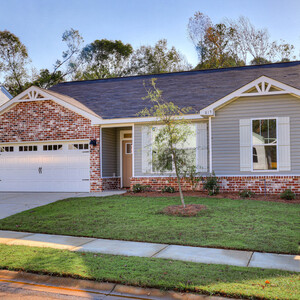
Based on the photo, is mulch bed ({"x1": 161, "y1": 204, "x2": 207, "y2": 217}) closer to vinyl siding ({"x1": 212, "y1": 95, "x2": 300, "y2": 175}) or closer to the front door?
vinyl siding ({"x1": 212, "y1": 95, "x2": 300, "y2": 175})

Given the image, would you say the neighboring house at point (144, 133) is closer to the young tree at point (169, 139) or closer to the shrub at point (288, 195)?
the shrub at point (288, 195)

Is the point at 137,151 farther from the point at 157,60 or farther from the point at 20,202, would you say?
the point at 157,60

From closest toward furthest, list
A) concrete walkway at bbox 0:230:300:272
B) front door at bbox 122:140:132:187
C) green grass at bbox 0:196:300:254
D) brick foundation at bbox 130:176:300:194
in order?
concrete walkway at bbox 0:230:300:272 < green grass at bbox 0:196:300:254 < brick foundation at bbox 130:176:300:194 < front door at bbox 122:140:132:187

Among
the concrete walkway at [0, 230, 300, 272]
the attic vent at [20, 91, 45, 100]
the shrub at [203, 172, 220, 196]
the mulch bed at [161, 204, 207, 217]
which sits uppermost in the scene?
the attic vent at [20, 91, 45, 100]

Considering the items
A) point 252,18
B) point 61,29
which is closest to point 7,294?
point 252,18

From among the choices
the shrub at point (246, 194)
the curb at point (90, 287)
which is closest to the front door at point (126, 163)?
the shrub at point (246, 194)

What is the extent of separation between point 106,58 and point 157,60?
5938mm

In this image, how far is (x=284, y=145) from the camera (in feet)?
42.4

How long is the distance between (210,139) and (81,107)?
230 inches

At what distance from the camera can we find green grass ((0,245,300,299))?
15.4ft

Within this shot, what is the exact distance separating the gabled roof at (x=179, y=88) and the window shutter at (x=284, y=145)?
8.64ft

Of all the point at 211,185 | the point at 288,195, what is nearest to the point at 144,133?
the point at 211,185

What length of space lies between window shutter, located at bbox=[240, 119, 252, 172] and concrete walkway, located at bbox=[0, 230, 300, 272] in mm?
7070

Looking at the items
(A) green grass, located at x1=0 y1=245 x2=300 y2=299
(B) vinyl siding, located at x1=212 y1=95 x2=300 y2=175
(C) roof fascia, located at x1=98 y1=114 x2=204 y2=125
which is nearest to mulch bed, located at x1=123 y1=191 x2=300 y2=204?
(B) vinyl siding, located at x1=212 y1=95 x2=300 y2=175
